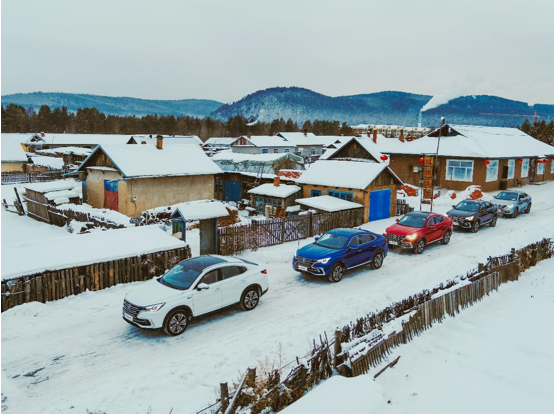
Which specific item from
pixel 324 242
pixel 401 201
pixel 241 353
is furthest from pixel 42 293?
pixel 401 201

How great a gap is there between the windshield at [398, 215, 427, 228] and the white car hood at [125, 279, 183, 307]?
12672 millimetres

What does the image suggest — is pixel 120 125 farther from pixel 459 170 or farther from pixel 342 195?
pixel 342 195

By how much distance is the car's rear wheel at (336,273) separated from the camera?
14812mm

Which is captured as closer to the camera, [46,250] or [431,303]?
[431,303]

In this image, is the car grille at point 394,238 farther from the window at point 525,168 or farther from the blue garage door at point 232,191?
the window at point 525,168

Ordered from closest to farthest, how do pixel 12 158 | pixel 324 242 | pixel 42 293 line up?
pixel 42 293 < pixel 324 242 < pixel 12 158

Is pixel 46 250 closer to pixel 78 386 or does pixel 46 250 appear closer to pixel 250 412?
pixel 78 386

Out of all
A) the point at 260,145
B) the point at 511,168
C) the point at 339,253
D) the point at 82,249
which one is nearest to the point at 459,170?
the point at 511,168

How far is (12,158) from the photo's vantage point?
2077 inches

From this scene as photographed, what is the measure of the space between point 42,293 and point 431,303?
11.2 meters

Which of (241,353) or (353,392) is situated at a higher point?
(353,392)

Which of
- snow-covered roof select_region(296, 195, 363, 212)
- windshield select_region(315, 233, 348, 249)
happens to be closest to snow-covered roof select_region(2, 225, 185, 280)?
windshield select_region(315, 233, 348, 249)

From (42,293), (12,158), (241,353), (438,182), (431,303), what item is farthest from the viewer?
(12,158)

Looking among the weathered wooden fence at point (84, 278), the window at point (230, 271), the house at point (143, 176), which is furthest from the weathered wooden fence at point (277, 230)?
the house at point (143, 176)
